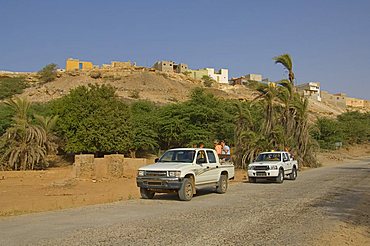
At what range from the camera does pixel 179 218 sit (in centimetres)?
1057

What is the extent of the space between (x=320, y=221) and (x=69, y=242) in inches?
246

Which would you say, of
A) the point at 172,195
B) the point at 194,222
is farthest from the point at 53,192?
the point at 194,222

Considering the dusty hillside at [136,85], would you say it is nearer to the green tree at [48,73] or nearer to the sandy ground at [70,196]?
the green tree at [48,73]

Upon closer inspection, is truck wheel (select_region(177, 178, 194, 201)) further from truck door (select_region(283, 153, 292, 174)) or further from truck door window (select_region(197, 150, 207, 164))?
truck door (select_region(283, 153, 292, 174))

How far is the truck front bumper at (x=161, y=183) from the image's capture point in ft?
45.9

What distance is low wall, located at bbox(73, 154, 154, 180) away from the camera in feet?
79.6

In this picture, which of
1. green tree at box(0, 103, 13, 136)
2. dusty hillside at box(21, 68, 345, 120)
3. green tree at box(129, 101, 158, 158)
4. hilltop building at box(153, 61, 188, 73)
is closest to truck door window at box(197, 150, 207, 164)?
green tree at box(129, 101, 158, 158)

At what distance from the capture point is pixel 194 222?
9977mm

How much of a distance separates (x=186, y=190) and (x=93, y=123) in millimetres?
24692

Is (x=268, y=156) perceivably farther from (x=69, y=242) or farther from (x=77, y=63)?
(x=77, y=63)

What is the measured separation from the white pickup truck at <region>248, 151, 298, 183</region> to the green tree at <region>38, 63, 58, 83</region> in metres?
86.2

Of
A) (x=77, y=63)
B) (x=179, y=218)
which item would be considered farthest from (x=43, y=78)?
(x=179, y=218)

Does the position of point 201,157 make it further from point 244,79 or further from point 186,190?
point 244,79

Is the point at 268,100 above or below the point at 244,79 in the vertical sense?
below
